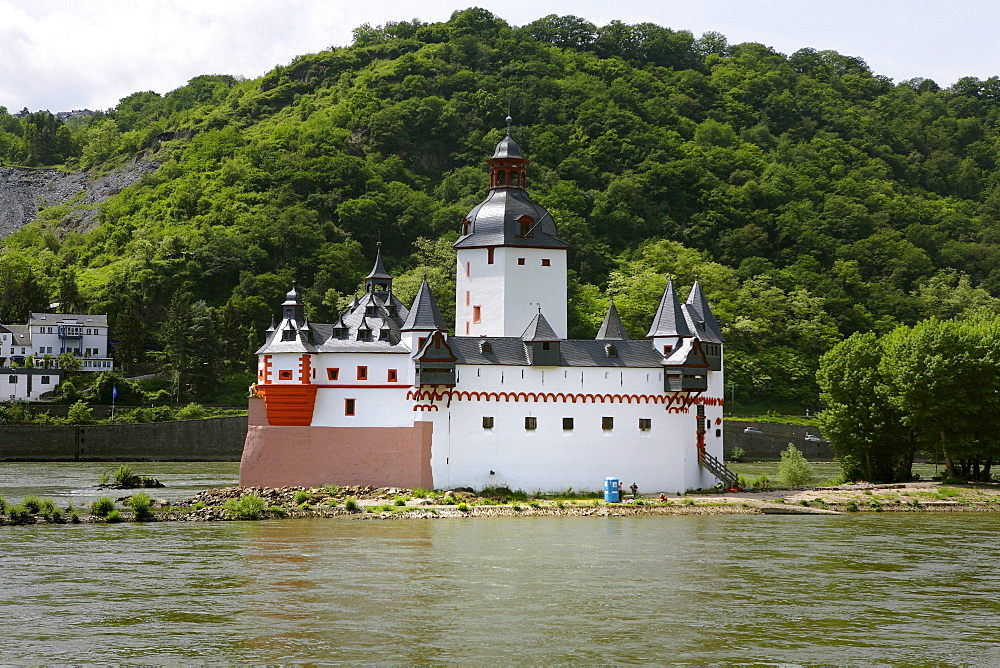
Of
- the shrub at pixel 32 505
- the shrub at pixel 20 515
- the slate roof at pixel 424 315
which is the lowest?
the shrub at pixel 20 515

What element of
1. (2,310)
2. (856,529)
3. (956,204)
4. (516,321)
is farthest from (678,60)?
(856,529)

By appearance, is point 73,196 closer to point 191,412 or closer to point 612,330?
point 191,412

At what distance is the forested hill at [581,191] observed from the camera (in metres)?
116

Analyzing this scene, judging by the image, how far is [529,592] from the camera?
32844 millimetres

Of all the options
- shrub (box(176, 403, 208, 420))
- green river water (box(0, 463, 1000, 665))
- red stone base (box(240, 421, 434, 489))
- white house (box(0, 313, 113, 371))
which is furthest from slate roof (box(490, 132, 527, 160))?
white house (box(0, 313, 113, 371))

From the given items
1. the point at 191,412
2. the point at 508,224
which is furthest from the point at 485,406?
the point at 191,412

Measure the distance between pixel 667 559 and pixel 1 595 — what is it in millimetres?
18453

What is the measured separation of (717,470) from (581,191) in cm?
8429

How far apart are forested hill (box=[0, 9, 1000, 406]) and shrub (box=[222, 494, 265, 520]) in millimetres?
55475

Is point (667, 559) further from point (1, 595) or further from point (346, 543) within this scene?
point (1, 595)

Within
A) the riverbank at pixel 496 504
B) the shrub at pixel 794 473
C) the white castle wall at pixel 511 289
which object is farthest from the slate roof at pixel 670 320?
the shrub at pixel 794 473

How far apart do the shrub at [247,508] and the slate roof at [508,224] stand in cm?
1729

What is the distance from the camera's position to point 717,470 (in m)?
56.6

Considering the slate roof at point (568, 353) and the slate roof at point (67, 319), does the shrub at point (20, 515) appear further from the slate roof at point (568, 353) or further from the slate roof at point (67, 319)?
the slate roof at point (67, 319)
